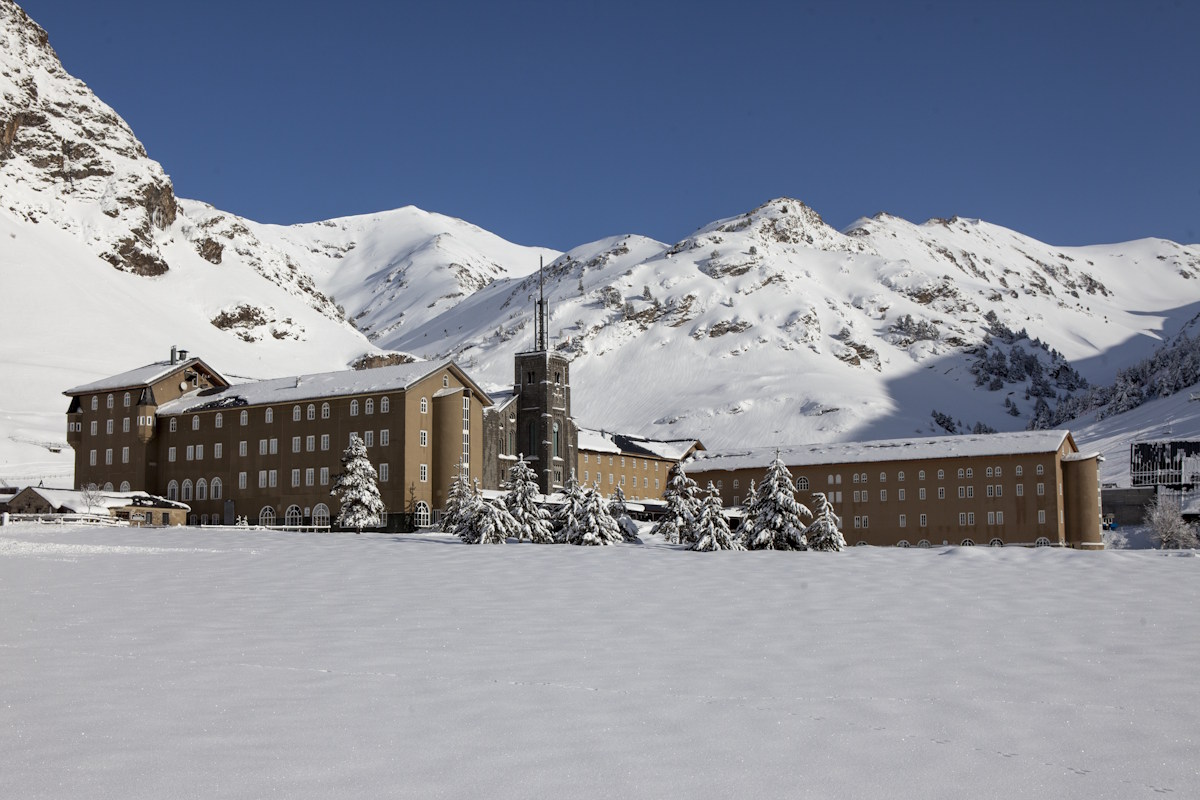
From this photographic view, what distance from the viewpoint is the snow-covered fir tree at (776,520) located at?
177 ft

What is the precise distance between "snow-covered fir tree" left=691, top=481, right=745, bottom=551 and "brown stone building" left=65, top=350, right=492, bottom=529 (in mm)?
27155

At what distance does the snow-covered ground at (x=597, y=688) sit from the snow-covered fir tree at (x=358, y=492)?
3602 cm

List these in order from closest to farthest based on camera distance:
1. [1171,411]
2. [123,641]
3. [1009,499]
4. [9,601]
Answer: [123,641], [9,601], [1009,499], [1171,411]

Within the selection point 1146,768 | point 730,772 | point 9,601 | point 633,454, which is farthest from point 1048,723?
point 633,454

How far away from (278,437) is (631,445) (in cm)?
5023

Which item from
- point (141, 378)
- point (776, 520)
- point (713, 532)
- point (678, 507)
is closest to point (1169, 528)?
point (678, 507)

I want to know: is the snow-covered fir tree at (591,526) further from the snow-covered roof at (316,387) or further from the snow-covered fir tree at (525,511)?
the snow-covered roof at (316,387)

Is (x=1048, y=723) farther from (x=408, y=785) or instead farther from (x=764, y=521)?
(x=764, y=521)

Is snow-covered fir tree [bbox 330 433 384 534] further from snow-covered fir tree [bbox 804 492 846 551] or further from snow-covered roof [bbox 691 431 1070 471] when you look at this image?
snow-covered roof [bbox 691 431 1070 471]

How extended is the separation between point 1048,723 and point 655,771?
5.64 metres

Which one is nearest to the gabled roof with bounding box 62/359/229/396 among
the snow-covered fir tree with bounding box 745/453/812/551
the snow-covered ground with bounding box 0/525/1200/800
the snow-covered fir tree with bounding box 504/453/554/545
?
the snow-covered fir tree with bounding box 504/453/554/545

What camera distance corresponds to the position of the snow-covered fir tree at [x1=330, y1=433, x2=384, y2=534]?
68.8 m

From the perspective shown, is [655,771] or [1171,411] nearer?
[655,771]

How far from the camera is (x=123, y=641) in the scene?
21.1m
